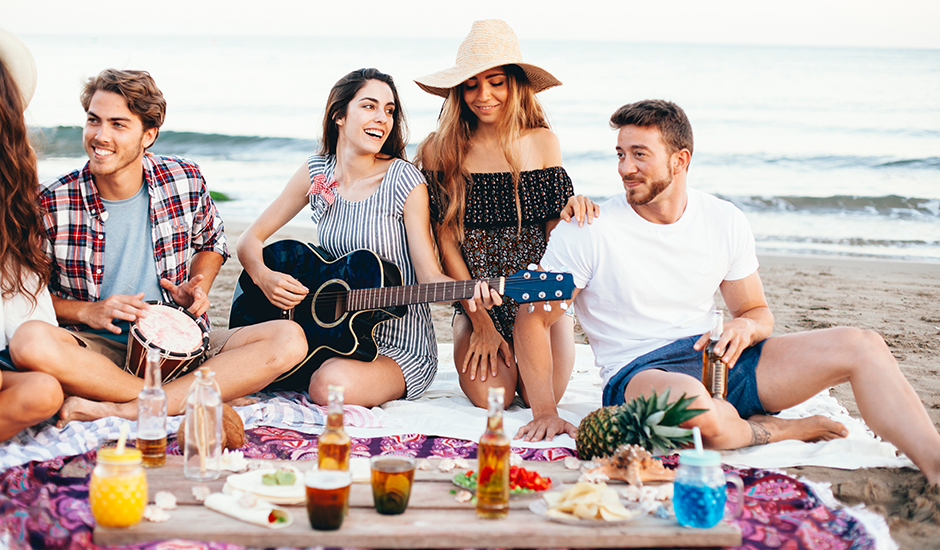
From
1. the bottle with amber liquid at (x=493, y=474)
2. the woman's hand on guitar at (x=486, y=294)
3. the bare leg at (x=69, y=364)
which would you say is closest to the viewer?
the bottle with amber liquid at (x=493, y=474)

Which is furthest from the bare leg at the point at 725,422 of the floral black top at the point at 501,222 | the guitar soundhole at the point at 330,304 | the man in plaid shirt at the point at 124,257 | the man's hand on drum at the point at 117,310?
the man's hand on drum at the point at 117,310

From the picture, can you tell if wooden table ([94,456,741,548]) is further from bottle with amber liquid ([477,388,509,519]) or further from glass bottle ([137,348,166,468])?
glass bottle ([137,348,166,468])

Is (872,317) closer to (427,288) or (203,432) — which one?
(427,288)

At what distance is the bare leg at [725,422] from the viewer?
2895mm

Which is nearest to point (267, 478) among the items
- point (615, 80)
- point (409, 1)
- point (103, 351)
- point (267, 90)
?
point (103, 351)

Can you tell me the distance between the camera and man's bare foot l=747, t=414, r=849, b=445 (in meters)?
3.22

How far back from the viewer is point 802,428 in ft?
10.7

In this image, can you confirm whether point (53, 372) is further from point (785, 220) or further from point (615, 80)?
point (615, 80)

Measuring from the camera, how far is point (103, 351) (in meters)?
3.32

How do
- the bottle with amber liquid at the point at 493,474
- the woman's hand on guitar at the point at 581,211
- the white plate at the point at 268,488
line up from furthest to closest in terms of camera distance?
the woman's hand on guitar at the point at 581,211
the white plate at the point at 268,488
the bottle with amber liquid at the point at 493,474

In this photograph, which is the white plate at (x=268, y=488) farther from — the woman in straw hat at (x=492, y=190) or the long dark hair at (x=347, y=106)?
the long dark hair at (x=347, y=106)

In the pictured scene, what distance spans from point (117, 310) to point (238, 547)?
150cm

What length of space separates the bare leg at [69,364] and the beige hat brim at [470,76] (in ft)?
6.23

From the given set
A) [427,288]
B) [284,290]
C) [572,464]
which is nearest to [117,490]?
[572,464]
